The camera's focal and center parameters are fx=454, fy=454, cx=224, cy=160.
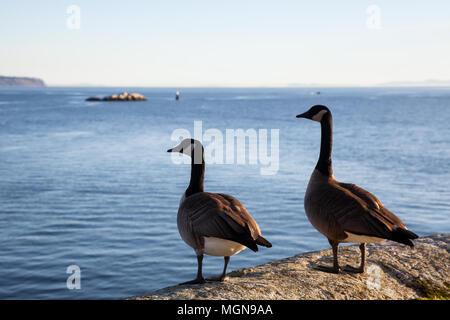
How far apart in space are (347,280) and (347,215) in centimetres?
91

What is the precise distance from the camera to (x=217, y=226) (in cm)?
621

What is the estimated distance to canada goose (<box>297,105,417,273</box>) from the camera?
6.03 metres

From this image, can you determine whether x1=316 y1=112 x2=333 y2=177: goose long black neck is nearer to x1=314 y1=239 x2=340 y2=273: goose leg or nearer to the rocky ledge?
x1=314 y1=239 x2=340 y2=273: goose leg

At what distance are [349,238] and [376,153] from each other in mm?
47506

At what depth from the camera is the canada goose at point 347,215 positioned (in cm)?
603

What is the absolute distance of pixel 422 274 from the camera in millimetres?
6793

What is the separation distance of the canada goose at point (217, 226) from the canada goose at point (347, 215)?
1.02 m

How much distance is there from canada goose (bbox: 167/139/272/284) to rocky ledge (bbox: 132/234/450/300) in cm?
51

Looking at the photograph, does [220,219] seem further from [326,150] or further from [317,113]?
[317,113]

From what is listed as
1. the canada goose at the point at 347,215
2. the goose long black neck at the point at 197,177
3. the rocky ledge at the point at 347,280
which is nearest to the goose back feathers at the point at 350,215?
the canada goose at the point at 347,215

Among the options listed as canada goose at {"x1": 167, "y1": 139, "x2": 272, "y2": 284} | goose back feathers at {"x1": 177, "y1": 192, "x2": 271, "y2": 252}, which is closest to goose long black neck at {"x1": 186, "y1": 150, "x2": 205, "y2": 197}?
canada goose at {"x1": 167, "y1": 139, "x2": 272, "y2": 284}

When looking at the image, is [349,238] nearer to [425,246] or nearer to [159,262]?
[425,246]

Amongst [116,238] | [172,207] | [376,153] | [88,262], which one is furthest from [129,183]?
[376,153]
